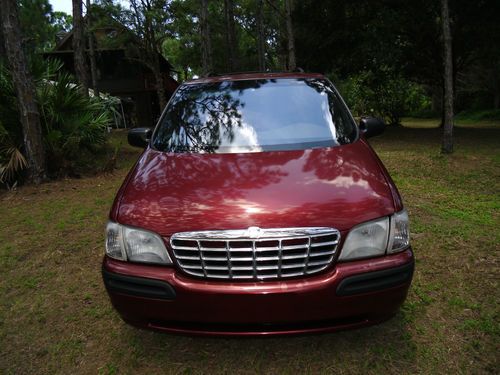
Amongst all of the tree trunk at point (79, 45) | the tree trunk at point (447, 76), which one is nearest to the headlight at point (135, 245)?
the tree trunk at point (447, 76)

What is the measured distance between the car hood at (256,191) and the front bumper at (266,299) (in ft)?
0.84

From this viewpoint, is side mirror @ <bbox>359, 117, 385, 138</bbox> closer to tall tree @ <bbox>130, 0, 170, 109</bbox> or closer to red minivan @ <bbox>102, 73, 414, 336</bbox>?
red minivan @ <bbox>102, 73, 414, 336</bbox>

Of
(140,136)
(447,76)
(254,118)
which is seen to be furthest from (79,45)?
(254,118)

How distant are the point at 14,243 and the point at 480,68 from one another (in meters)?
28.6

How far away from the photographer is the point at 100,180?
7.76 m

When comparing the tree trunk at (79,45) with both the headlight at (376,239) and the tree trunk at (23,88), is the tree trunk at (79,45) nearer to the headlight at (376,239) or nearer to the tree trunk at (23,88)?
the tree trunk at (23,88)

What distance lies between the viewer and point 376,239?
2.15 meters

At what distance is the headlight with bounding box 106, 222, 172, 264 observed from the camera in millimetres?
2148

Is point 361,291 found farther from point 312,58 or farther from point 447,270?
point 312,58

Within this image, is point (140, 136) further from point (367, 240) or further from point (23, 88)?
point (23, 88)

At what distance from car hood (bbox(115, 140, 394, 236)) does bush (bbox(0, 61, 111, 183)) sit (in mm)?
5521

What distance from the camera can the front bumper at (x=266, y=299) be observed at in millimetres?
1999

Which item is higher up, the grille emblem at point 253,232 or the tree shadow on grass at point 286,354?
the grille emblem at point 253,232

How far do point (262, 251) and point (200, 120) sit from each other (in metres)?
1.54
